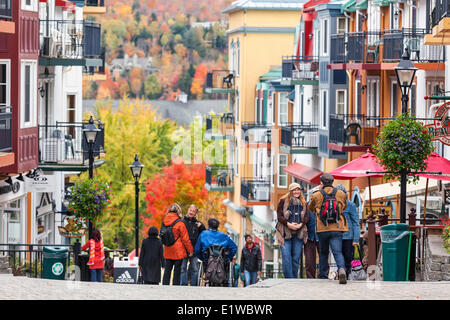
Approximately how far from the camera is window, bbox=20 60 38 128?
3238cm

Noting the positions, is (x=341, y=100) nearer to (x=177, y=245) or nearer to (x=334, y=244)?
(x=177, y=245)

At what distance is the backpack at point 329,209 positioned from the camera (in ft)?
64.4

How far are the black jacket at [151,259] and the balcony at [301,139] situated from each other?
25.1m

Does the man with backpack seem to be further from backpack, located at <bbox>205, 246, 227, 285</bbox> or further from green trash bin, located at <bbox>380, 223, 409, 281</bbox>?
green trash bin, located at <bbox>380, 223, 409, 281</bbox>

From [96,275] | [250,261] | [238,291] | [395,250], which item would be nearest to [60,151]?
[96,275]

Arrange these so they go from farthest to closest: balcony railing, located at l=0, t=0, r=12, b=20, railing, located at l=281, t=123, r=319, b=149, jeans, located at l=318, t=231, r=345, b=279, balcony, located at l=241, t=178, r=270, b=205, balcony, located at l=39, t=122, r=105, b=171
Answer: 1. balcony, located at l=241, t=178, r=270, b=205
2. railing, located at l=281, t=123, r=319, b=149
3. balcony, located at l=39, t=122, r=105, b=171
4. balcony railing, located at l=0, t=0, r=12, b=20
5. jeans, located at l=318, t=231, r=345, b=279

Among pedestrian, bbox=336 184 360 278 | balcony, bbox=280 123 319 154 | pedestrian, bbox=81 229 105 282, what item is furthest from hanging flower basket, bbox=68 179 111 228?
balcony, bbox=280 123 319 154

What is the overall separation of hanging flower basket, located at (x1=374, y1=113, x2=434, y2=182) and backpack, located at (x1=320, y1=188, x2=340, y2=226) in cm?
235

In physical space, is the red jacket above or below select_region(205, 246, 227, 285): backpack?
above

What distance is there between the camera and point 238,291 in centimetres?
1817

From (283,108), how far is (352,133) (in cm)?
1744

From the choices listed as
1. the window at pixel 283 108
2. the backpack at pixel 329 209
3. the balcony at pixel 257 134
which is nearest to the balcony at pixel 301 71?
the window at pixel 283 108

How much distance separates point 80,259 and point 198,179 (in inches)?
2097
